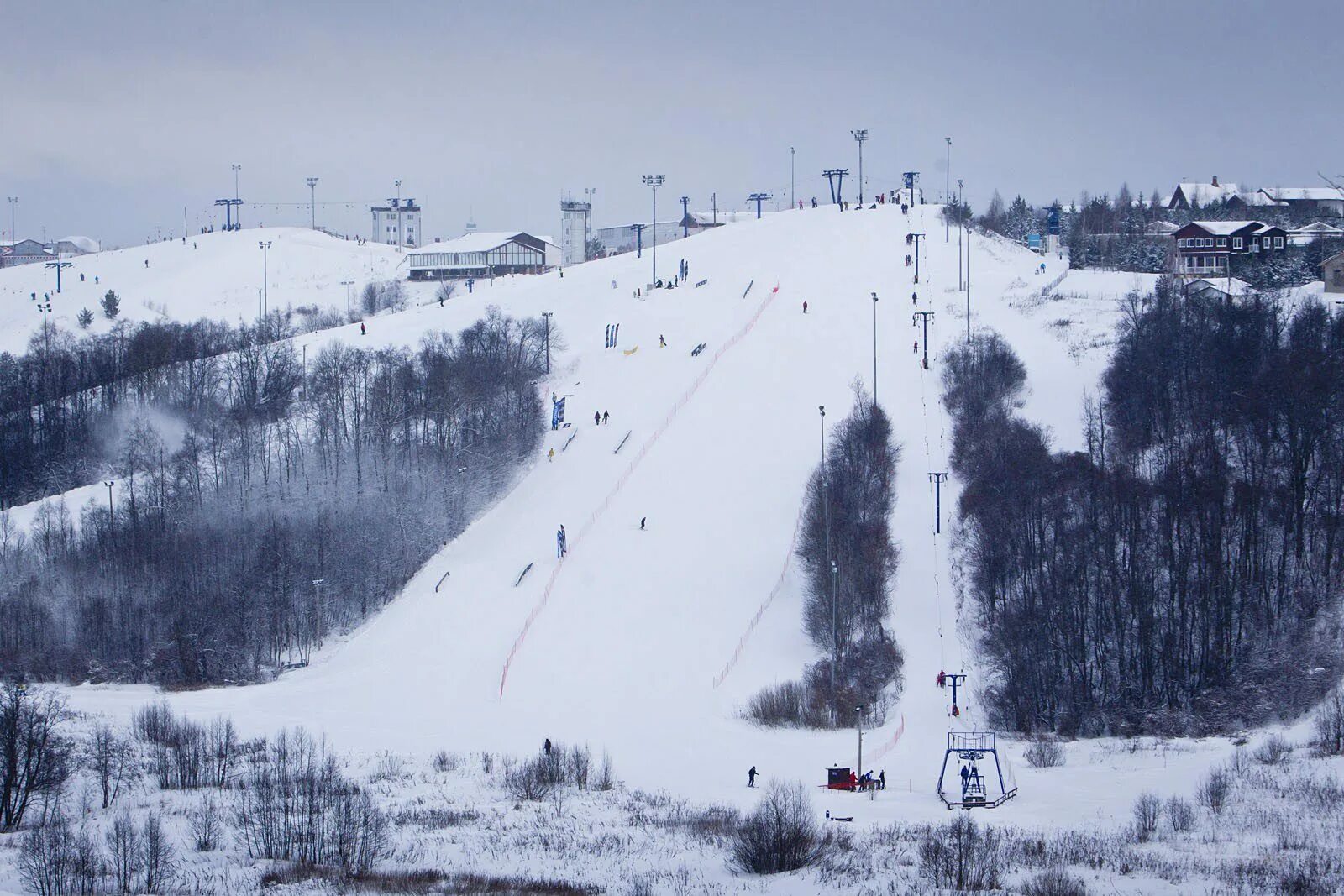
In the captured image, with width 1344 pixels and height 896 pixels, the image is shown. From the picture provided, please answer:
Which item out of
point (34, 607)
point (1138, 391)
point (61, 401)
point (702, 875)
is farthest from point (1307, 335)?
point (61, 401)

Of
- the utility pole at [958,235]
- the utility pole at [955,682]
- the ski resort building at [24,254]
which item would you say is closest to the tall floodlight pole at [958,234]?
the utility pole at [958,235]

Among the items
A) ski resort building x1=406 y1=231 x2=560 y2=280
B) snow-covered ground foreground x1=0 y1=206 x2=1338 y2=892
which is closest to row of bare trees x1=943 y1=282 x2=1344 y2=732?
snow-covered ground foreground x1=0 y1=206 x2=1338 y2=892

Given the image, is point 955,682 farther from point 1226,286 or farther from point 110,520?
point 1226,286

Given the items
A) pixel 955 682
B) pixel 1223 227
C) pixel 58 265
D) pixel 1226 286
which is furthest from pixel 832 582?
pixel 58 265

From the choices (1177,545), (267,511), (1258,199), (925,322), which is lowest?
(1177,545)

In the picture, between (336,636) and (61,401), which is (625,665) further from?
(61,401)

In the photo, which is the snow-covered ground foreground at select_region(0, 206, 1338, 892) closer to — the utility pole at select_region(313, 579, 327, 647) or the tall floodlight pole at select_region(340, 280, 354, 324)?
the utility pole at select_region(313, 579, 327, 647)
